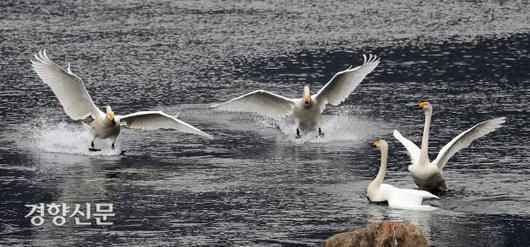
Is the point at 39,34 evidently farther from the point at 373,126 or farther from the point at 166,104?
the point at 373,126

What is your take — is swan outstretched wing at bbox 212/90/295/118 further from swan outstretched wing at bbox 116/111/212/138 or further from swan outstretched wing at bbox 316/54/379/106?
swan outstretched wing at bbox 116/111/212/138

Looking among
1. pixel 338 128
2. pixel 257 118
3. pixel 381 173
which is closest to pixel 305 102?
pixel 338 128

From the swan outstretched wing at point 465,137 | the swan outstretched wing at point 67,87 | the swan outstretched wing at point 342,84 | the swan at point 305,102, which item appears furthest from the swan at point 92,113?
the swan outstretched wing at point 465,137

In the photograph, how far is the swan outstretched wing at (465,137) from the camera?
2086 cm

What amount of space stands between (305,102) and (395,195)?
7530 millimetres

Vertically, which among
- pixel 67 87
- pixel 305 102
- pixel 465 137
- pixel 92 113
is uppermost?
pixel 67 87

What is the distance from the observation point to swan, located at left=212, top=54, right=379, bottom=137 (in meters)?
27.0

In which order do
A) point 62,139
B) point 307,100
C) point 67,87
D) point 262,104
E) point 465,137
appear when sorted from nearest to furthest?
point 465,137, point 67,87, point 62,139, point 307,100, point 262,104

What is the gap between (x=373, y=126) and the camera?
1065 inches

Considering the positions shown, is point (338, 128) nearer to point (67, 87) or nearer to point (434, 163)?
point (67, 87)

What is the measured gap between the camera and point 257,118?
2892 centimetres

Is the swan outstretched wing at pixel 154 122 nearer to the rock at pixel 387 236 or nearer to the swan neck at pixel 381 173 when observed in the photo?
the swan neck at pixel 381 173

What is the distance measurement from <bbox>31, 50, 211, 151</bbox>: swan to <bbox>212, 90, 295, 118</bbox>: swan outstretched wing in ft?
6.12

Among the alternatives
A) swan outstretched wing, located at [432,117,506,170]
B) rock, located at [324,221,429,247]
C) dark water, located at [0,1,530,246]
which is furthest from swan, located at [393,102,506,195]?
rock, located at [324,221,429,247]
